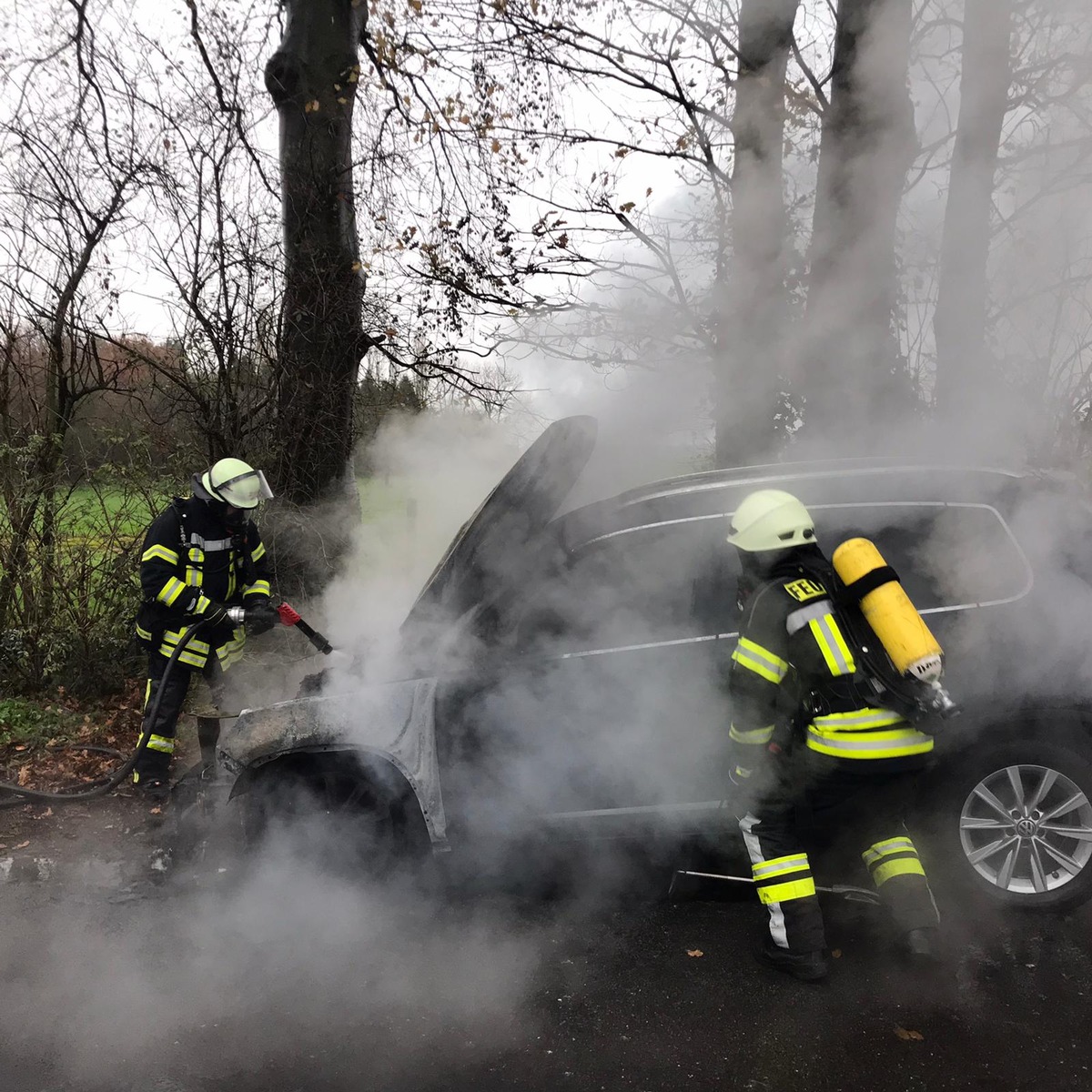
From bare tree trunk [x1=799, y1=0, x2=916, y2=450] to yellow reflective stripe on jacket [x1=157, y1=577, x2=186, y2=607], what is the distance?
4014mm

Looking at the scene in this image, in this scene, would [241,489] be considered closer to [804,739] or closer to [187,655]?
[187,655]

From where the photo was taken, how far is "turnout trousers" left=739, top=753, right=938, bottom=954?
304 centimetres

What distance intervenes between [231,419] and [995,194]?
5529 mm

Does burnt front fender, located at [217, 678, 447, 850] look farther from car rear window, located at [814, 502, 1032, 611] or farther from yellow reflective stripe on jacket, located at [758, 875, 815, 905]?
car rear window, located at [814, 502, 1032, 611]

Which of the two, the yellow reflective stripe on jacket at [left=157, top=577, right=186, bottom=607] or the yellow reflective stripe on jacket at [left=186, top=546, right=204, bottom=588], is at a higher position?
the yellow reflective stripe on jacket at [left=186, top=546, right=204, bottom=588]

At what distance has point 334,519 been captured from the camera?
6.96 metres

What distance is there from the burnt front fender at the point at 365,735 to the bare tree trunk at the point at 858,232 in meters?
3.42

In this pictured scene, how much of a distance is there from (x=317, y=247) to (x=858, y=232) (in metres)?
4.16

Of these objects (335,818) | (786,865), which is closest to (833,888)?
(786,865)

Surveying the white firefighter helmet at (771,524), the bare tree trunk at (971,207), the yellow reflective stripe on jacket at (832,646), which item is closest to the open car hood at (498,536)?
the white firefighter helmet at (771,524)

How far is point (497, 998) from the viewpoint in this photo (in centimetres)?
305

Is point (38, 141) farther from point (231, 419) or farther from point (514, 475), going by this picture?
point (514, 475)

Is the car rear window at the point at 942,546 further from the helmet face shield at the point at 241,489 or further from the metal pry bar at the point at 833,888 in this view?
the helmet face shield at the point at 241,489

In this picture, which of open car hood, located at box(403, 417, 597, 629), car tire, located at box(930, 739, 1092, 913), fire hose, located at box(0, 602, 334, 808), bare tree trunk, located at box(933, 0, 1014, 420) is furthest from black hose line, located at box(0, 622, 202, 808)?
bare tree trunk, located at box(933, 0, 1014, 420)
